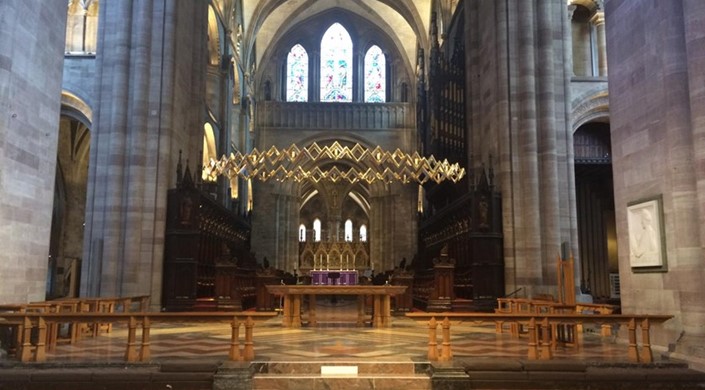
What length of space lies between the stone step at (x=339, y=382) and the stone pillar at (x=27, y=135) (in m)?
4.70

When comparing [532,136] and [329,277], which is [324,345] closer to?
[532,136]

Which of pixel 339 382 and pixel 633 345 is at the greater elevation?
pixel 633 345

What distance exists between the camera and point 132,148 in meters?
16.5

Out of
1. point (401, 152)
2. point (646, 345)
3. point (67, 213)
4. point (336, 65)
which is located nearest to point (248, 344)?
point (646, 345)

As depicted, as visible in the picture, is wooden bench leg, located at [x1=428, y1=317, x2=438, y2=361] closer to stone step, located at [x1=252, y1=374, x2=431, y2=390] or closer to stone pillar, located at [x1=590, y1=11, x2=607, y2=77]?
stone step, located at [x1=252, y1=374, x2=431, y2=390]

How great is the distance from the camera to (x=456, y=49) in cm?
2309

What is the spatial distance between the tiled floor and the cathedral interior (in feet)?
4.20

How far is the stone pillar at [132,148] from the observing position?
630 inches

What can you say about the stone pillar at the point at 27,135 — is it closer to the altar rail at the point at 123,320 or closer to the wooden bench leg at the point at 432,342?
the altar rail at the point at 123,320

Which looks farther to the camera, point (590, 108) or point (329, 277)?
point (329, 277)

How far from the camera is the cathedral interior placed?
8.98m

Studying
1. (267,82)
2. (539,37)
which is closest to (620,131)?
(539,37)

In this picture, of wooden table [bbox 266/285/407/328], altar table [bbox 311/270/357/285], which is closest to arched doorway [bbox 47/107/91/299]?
altar table [bbox 311/270/357/285]

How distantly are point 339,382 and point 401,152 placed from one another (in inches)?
349
